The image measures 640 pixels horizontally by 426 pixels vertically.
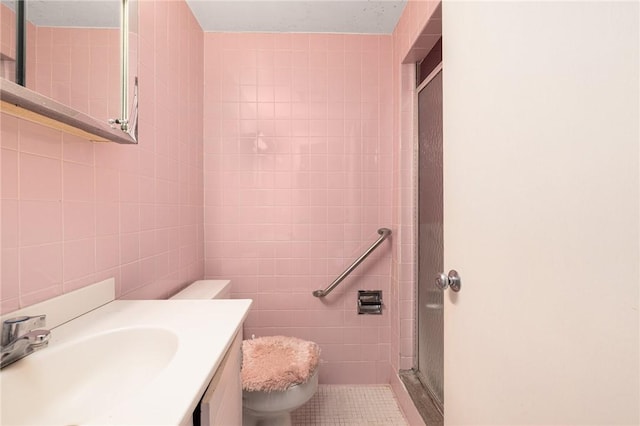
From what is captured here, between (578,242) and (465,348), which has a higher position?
(578,242)

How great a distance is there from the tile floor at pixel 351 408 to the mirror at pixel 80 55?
153 cm

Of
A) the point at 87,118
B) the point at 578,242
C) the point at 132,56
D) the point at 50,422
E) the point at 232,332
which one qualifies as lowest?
the point at 50,422

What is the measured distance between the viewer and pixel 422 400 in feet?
4.35

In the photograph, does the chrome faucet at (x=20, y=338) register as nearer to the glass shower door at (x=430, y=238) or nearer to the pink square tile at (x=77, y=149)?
the pink square tile at (x=77, y=149)

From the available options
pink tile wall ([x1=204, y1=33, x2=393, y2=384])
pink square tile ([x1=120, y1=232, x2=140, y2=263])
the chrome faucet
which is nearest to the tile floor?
pink tile wall ([x1=204, y1=33, x2=393, y2=384])

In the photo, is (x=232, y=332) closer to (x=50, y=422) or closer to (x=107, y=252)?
(x=50, y=422)

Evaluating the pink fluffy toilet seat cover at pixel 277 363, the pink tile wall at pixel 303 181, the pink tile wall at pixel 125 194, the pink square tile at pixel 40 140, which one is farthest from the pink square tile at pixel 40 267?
the pink tile wall at pixel 303 181

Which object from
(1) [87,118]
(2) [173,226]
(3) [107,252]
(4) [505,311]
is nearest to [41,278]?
(3) [107,252]

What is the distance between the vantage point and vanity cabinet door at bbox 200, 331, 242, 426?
1.67 ft

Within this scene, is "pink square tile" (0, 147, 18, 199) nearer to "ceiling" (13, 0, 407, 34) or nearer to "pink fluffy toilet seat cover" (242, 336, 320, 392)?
"pink fluffy toilet seat cover" (242, 336, 320, 392)

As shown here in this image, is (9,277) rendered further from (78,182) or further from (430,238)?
(430,238)

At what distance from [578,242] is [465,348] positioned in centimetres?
42

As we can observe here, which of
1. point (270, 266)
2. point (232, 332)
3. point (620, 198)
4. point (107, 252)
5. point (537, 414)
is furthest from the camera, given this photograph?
point (270, 266)

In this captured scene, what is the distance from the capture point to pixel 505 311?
0.56 m
